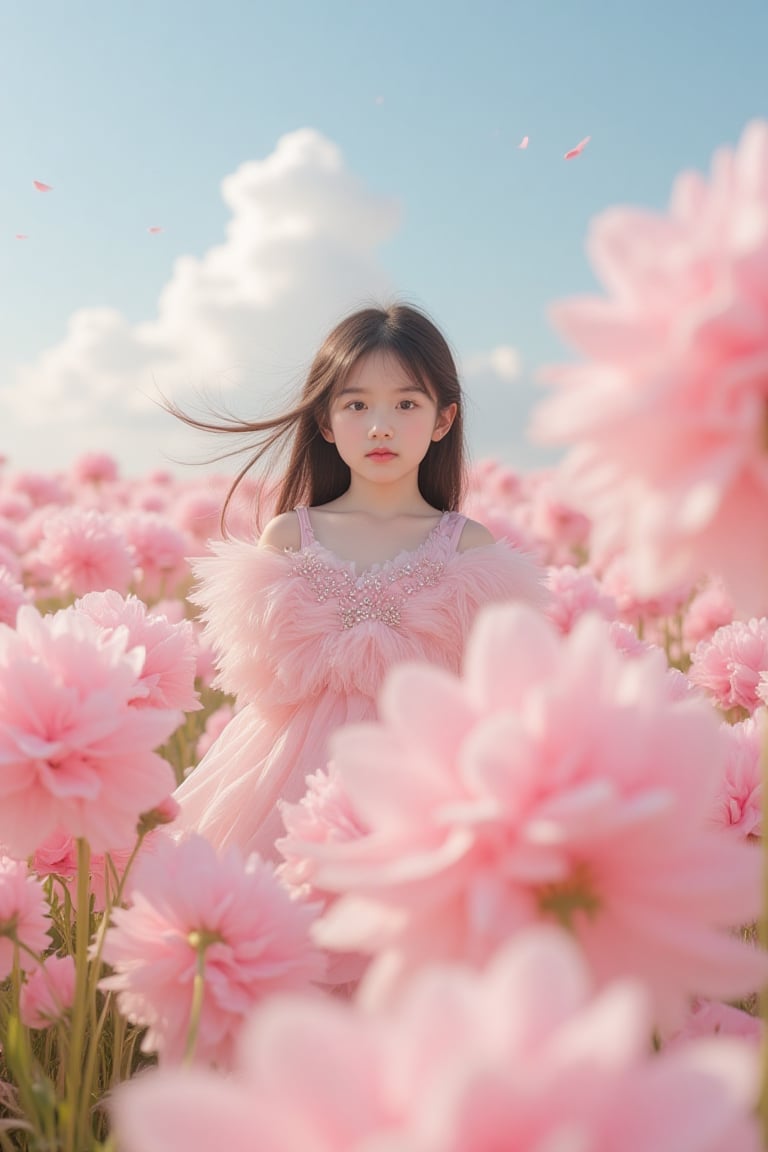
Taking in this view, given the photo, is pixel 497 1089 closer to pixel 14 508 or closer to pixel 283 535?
pixel 283 535

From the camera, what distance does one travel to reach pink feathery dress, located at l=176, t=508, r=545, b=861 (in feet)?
6.42

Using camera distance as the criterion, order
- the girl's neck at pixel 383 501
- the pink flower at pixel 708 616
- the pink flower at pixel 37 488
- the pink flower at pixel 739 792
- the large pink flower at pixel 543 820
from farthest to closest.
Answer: the pink flower at pixel 37 488
the pink flower at pixel 708 616
the girl's neck at pixel 383 501
the pink flower at pixel 739 792
the large pink flower at pixel 543 820

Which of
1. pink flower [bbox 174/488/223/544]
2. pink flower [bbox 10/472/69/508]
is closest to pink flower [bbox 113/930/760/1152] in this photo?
pink flower [bbox 174/488/223/544]

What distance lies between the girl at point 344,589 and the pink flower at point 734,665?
0.47 meters

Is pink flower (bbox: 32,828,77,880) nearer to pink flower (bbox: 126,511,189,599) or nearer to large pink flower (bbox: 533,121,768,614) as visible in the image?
large pink flower (bbox: 533,121,768,614)

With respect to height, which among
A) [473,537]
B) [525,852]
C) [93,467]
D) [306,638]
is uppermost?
[93,467]

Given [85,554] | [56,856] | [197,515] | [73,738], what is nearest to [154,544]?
[85,554]

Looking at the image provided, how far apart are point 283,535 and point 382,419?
0.33 meters

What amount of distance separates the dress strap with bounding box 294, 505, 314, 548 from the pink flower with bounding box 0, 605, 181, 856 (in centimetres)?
125

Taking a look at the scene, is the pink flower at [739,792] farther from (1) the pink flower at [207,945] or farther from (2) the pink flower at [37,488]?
(2) the pink flower at [37,488]

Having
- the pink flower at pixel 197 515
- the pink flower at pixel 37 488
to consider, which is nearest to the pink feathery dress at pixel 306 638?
the pink flower at pixel 197 515

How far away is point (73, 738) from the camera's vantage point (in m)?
0.90

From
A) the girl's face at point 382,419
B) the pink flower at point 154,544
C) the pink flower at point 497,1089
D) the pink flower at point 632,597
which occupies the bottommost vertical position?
the pink flower at point 497,1089

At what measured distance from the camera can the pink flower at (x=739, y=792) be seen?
54.7 inches
